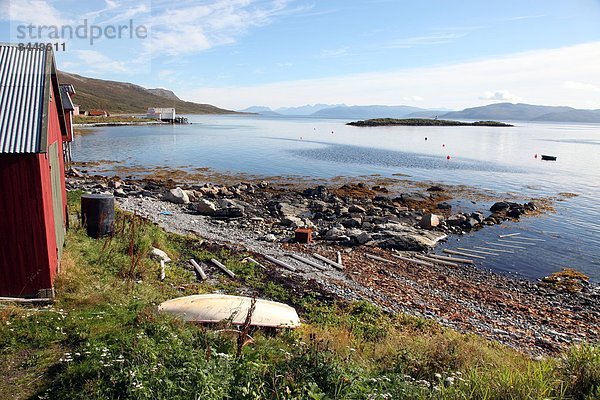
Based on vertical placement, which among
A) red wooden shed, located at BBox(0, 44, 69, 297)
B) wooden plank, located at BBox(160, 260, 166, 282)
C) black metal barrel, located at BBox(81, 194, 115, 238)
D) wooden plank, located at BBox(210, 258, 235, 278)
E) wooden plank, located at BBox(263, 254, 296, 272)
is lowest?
wooden plank, located at BBox(263, 254, 296, 272)

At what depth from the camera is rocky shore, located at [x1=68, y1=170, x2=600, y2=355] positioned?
565 inches

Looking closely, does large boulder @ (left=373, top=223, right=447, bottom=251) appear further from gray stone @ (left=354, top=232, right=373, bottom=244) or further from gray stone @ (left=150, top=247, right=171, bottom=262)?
gray stone @ (left=150, top=247, right=171, bottom=262)

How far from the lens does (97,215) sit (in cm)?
1569

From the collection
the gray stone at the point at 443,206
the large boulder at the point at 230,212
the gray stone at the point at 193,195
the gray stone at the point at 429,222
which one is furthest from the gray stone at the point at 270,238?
the gray stone at the point at 443,206

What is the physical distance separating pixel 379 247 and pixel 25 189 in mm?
16443

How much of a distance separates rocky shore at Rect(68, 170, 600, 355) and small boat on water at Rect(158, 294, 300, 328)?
3.70 meters

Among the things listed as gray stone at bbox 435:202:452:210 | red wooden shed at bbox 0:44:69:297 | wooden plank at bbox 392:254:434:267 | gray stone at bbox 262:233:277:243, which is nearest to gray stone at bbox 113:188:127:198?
gray stone at bbox 262:233:277:243

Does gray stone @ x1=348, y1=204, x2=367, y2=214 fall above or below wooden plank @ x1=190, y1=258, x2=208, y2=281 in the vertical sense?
below

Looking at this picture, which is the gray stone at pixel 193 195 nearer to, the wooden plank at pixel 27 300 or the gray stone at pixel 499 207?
the wooden plank at pixel 27 300

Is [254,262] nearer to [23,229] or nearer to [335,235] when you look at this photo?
[335,235]

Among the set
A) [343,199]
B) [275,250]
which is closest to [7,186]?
[275,250]

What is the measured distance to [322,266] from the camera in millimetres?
17578

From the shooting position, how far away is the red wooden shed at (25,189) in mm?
9078

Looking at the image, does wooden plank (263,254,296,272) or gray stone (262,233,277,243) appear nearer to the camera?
wooden plank (263,254,296,272)
